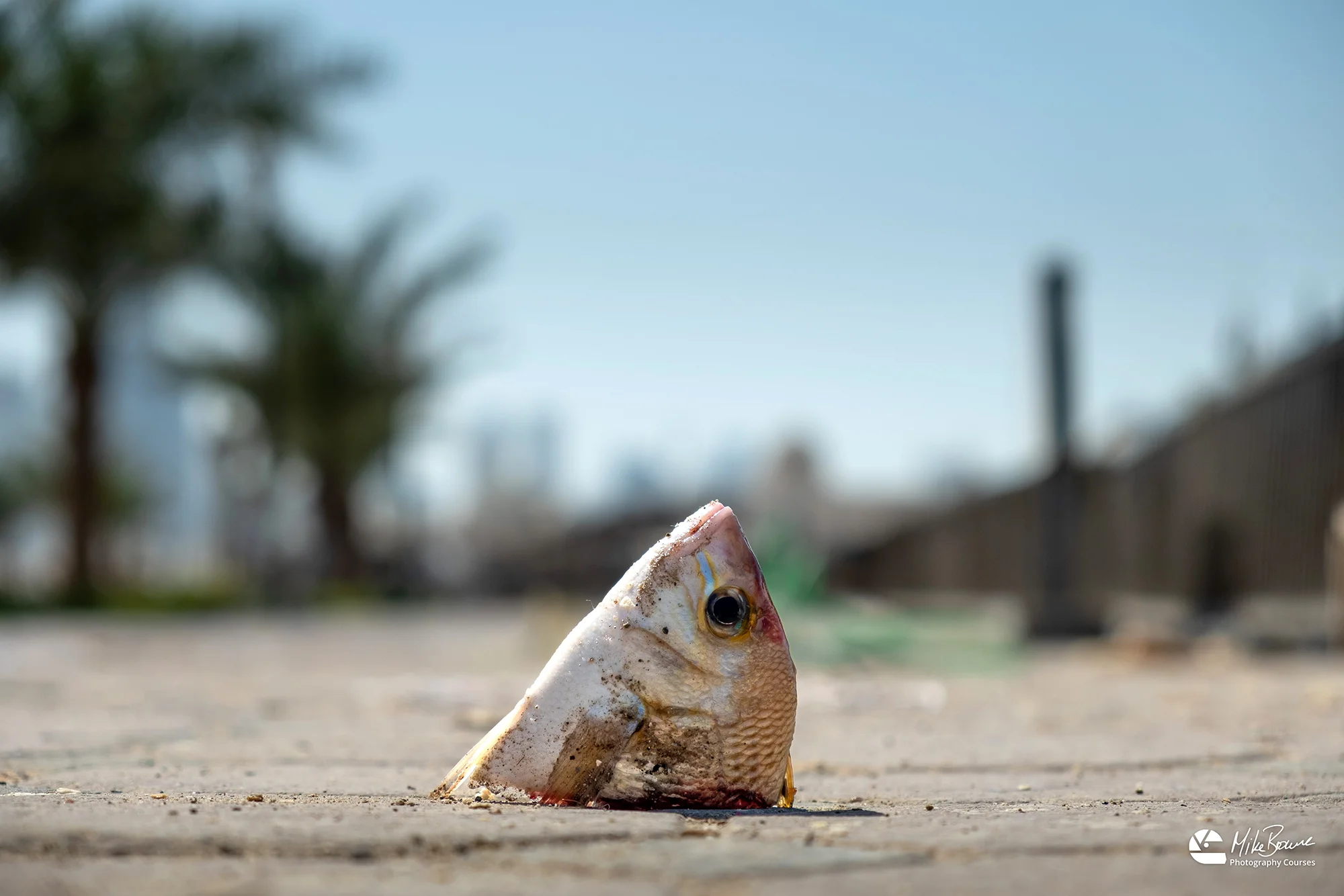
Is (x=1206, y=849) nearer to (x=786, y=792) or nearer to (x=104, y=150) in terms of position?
(x=786, y=792)

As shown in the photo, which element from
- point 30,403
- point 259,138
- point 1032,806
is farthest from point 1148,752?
point 30,403

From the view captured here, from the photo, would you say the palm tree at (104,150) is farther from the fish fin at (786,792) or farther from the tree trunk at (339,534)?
the fish fin at (786,792)

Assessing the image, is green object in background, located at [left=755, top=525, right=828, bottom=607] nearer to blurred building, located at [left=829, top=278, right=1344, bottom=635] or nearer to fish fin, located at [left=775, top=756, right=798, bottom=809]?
blurred building, located at [left=829, top=278, right=1344, bottom=635]

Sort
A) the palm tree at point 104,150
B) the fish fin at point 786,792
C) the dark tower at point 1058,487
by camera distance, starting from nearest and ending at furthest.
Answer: the fish fin at point 786,792
the dark tower at point 1058,487
the palm tree at point 104,150

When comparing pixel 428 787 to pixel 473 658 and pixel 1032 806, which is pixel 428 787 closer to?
pixel 1032 806

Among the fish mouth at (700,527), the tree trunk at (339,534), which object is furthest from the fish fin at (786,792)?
the tree trunk at (339,534)

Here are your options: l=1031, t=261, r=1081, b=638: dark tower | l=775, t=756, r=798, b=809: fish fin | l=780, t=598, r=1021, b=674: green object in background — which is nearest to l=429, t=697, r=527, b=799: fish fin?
l=775, t=756, r=798, b=809: fish fin
